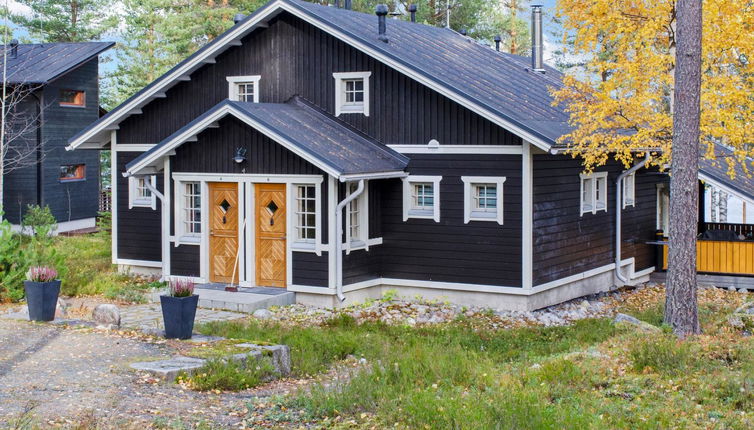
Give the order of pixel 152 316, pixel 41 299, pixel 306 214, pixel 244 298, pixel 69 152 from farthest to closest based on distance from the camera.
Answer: pixel 69 152, pixel 306 214, pixel 244 298, pixel 152 316, pixel 41 299

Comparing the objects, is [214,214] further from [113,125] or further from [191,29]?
[191,29]

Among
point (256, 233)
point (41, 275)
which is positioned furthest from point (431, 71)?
point (41, 275)

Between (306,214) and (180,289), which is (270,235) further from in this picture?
(180,289)

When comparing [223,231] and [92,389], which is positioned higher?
[223,231]

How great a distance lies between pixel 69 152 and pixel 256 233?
53.7ft

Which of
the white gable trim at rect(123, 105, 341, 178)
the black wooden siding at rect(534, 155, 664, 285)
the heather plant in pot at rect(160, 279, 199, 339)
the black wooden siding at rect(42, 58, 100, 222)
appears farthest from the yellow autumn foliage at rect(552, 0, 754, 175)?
the black wooden siding at rect(42, 58, 100, 222)

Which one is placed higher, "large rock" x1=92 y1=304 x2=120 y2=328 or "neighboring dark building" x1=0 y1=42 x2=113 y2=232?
"neighboring dark building" x1=0 y1=42 x2=113 y2=232

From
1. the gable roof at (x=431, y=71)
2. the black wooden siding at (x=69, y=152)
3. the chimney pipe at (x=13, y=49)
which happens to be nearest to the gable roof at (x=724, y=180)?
the gable roof at (x=431, y=71)

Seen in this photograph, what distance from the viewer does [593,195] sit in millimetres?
20328

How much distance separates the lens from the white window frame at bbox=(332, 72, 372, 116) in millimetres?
18891

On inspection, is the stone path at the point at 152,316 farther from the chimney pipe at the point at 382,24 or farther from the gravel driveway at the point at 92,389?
the chimney pipe at the point at 382,24

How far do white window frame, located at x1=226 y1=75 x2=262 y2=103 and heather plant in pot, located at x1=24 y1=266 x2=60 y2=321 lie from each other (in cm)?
781

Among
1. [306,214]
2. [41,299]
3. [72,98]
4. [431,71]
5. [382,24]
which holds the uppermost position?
[382,24]

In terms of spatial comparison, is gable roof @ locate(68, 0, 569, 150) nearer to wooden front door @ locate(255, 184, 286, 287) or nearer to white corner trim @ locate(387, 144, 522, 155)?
white corner trim @ locate(387, 144, 522, 155)
